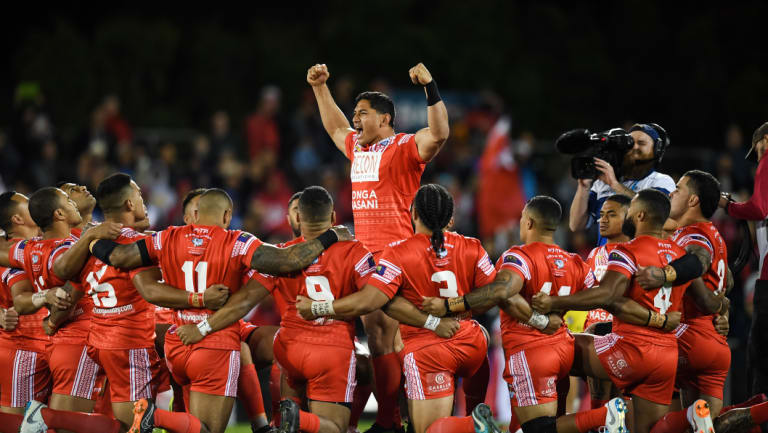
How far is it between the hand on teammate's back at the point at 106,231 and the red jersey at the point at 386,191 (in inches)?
78.5

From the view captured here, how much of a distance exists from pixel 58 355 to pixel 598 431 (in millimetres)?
4305

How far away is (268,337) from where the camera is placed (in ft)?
25.7

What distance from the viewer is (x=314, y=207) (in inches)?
275

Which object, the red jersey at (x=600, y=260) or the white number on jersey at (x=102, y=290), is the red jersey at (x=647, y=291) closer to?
the red jersey at (x=600, y=260)

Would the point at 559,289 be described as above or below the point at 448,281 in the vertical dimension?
below

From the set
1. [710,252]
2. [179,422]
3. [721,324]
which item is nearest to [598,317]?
[721,324]

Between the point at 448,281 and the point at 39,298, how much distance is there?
131 inches

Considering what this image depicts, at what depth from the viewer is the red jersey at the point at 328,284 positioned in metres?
6.88

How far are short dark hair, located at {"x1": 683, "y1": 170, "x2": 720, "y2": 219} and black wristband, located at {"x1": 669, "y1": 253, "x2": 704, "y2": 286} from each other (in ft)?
2.71

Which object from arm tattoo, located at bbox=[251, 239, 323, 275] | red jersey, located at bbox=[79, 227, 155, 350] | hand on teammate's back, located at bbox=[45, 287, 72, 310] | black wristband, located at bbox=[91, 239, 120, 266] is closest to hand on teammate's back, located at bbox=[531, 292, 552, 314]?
arm tattoo, located at bbox=[251, 239, 323, 275]

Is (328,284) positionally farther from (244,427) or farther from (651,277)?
(244,427)

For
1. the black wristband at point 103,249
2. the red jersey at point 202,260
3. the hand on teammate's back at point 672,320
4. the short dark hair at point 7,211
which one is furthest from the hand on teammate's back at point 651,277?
the short dark hair at point 7,211

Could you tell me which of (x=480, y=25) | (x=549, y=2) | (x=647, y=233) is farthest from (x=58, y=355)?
(x=549, y=2)

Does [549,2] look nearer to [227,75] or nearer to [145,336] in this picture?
[227,75]
